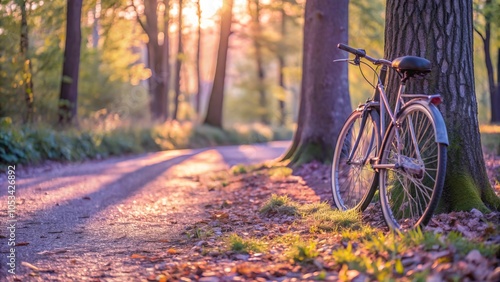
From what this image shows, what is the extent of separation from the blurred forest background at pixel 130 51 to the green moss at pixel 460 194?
7328mm

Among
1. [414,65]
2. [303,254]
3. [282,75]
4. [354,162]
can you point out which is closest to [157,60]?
[282,75]

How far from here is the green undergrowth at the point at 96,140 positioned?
11.1 metres

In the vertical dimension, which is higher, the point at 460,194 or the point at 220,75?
the point at 220,75

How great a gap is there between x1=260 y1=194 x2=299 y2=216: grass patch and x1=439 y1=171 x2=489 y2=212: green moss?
1.64 m

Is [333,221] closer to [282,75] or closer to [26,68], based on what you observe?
[26,68]

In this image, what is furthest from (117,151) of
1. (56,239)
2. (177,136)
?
(56,239)

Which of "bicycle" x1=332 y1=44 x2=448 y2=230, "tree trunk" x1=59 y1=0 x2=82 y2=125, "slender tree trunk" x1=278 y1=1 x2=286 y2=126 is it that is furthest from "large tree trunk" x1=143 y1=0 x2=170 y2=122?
"bicycle" x1=332 y1=44 x2=448 y2=230

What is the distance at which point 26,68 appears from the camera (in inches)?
579

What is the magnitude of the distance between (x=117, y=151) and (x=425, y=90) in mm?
12178

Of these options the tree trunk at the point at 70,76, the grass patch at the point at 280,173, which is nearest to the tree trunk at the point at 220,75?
the tree trunk at the point at 70,76

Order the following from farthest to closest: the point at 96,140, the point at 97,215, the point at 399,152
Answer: the point at 96,140
the point at 97,215
the point at 399,152

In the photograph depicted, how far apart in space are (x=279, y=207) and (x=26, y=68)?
401 inches

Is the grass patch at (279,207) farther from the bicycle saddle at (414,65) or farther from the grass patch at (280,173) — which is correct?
the grass patch at (280,173)

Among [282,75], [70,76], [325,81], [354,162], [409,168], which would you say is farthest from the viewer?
[282,75]
